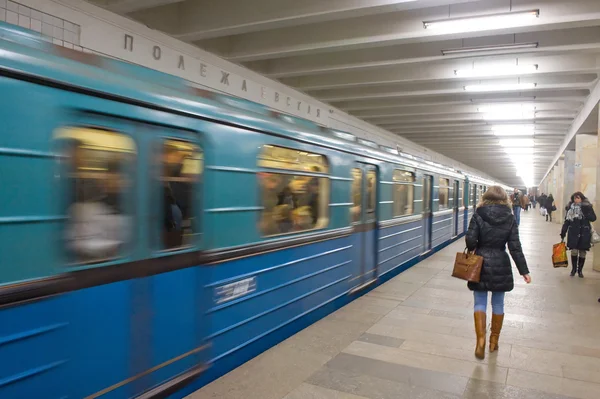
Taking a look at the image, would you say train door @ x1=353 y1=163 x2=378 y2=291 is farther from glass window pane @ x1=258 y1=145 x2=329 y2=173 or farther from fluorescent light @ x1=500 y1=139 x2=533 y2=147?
fluorescent light @ x1=500 y1=139 x2=533 y2=147

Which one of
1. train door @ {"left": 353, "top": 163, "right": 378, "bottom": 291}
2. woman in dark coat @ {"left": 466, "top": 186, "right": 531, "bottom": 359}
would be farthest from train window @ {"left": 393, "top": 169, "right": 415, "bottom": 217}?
woman in dark coat @ {"left": 466, "top": 186, "right": 531, "bottom": 359}

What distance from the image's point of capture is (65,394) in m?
2.52

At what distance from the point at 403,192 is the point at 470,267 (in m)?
4.28

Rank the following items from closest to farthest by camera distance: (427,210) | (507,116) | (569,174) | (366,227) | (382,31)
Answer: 1. (366,227)
2. (382,31)
3. (427,210)
4. (507,116)
5. (569,174)

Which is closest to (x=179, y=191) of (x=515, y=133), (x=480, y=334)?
(x=480, y=334)

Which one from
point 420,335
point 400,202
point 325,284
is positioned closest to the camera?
point 420,335

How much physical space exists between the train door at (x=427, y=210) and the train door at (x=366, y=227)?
3.77 metres

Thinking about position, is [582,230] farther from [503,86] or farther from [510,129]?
[510,129]

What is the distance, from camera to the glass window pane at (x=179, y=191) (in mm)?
3178

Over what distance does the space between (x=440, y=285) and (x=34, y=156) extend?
279 inches

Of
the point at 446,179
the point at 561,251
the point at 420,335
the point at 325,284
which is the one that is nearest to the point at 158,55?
the point at 325,284

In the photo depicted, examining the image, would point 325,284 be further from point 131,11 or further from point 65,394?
point 131,11

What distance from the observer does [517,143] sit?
73.0ft

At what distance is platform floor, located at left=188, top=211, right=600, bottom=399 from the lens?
3773 mm
